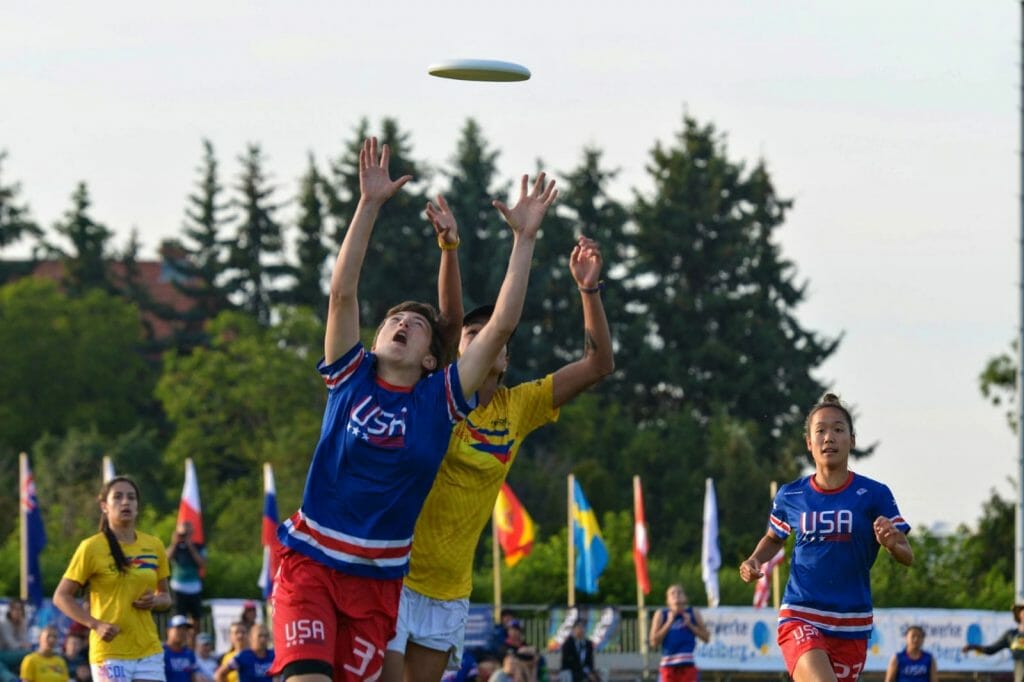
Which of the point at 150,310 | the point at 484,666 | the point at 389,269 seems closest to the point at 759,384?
the point at 389,269

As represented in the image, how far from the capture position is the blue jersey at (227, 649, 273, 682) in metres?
21.0

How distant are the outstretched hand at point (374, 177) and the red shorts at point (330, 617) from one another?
1.55 m

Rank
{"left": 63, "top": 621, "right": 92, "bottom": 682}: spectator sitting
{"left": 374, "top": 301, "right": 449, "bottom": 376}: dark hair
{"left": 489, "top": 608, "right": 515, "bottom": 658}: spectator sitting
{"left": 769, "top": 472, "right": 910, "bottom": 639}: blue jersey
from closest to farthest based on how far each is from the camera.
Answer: {"left": 374, "top": 301, "right": 449, "bottom": 376}: dark hair
{"left": 769, "top": 472, "right": 910, "bottom": 639}: blue jersey
{"left": 63, "top": 621, "right": 92, "bottom": 682}: spectator sitting
{"left": 489, "top": 608, "right": 515, "bottom": 658}: spectator sitting

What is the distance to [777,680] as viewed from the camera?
35562 mm

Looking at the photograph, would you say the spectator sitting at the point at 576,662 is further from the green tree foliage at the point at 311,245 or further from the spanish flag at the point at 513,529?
the green tree foliage at the point at 311,245

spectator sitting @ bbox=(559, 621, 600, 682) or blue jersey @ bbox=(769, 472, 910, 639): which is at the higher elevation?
blue jersey @ bbox=(769, 472, 910, 639)

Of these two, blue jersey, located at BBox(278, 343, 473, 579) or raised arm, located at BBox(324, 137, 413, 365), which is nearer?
blue jersey, located at BBox(278, 343, 473, 579)

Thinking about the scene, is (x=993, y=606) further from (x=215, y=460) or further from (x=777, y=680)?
(x=215, y=460)

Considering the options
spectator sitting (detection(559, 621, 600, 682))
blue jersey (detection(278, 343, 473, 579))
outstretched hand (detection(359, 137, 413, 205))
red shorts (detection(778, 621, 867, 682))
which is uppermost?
outstretched hand (detection(359, 137, 413, 205))

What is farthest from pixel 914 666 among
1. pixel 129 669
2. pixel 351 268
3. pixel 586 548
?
pixel 351 268

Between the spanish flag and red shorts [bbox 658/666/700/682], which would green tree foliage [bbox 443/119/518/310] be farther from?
red shorts [bbox 658/666/700/682]

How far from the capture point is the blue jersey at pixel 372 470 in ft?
28.3

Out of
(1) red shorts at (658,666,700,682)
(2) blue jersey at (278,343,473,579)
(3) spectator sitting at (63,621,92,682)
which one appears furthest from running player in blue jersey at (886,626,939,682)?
(2) blue jersey at (278,343,473,579)

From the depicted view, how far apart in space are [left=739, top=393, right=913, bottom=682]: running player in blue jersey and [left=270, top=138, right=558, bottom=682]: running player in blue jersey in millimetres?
2962
